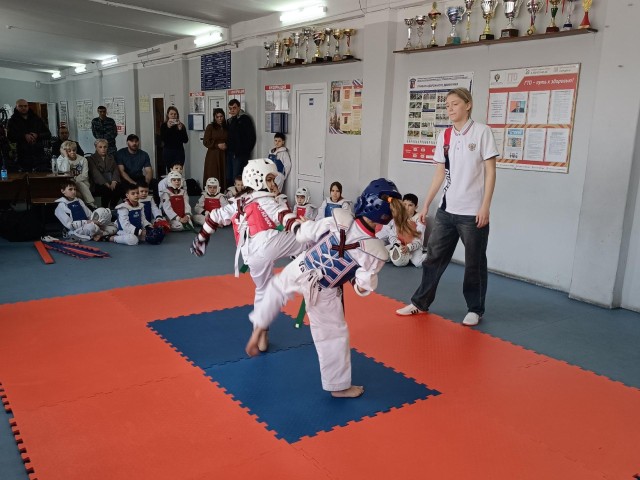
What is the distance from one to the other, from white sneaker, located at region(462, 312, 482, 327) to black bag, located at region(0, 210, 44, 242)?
18.4ft

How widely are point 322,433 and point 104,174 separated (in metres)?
7.45

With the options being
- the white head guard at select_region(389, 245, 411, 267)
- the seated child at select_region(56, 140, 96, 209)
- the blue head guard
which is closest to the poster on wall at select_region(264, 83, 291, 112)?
the seated child at select_region(56, 140, 96, 209)

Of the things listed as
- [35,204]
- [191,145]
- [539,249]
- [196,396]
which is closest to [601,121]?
[539,249]

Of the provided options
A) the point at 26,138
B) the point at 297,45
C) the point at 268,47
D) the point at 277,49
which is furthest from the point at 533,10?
the point at 26,138

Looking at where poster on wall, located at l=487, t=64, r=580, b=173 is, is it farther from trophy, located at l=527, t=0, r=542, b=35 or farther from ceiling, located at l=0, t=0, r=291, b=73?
ceiling, located at l=0, t=0, r=291, b=73

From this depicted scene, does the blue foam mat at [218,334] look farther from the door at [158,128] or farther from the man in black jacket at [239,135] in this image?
the door at [158,128]

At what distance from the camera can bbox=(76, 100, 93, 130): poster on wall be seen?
17.3 m

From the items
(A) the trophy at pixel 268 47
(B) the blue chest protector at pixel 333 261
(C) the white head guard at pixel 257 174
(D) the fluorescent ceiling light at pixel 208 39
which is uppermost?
(D) the fluorescent ceiling light at pixel 208 39

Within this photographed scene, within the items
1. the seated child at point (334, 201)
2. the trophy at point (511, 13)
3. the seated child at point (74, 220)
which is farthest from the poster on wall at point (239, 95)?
the trophy at point (511, 13)

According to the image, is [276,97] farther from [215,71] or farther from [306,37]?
[215,71]

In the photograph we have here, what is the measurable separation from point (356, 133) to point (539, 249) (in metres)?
3.24

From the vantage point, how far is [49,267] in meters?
5.92

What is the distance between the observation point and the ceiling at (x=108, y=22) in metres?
8.54

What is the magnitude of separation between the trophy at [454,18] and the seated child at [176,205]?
4435 millimetres
